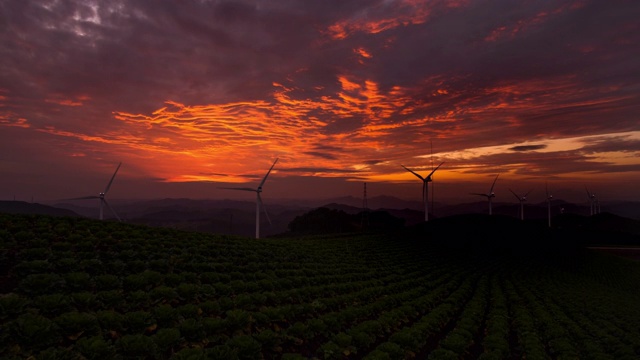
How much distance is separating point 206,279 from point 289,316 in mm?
9265

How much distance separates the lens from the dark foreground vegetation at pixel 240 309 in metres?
14.5

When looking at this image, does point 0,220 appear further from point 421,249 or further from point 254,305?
point 421,249

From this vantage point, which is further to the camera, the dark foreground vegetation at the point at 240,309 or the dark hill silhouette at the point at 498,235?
the dark hill silhouette at the point at 498,235

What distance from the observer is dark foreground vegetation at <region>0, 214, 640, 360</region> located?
14531 millimetres

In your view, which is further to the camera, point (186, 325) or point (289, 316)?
point (289, 316)

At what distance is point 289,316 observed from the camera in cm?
2172

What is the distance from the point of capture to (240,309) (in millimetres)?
20859

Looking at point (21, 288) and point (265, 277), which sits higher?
point (21, 288)

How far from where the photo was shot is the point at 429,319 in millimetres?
26984

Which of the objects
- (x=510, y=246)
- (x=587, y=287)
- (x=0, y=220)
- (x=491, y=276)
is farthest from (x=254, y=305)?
(x=510, y=246)

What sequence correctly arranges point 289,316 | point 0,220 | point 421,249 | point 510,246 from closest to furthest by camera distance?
point 289,316
point 0,220
point 421,249
point 510,246

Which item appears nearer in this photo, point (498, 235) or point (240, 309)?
point (240, 309)

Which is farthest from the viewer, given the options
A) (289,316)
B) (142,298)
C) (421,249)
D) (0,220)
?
(421,249)

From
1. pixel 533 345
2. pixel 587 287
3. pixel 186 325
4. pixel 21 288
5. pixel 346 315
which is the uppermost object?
pixel 21 288
